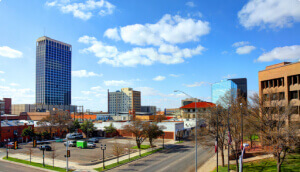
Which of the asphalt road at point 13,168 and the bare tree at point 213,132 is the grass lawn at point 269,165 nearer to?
the bare tree at point 213,132

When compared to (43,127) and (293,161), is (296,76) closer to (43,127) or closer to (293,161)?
(293,161)

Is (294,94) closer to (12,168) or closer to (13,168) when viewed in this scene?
(13,168)

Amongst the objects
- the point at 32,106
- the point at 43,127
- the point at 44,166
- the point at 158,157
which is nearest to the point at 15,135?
the point at 43,127

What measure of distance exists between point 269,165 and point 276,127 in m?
6.95

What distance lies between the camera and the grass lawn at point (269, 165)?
25.9 meters

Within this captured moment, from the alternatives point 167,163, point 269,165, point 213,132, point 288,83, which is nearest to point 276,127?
point 269,165

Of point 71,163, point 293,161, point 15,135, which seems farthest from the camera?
point 15,135

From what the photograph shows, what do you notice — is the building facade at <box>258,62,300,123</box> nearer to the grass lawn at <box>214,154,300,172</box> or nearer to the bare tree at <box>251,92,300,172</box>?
the bare tree at <box>251,92,300,172</box>

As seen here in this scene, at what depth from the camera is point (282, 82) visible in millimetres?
39906

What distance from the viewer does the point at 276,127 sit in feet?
79.3

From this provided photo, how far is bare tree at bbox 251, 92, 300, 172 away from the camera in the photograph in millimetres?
21828

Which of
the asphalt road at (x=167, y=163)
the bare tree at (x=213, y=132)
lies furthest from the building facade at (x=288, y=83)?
the asphalt road at (x=167, y=163)

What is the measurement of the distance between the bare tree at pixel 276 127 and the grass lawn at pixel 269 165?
1273mm

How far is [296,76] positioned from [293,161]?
16.1 meters
